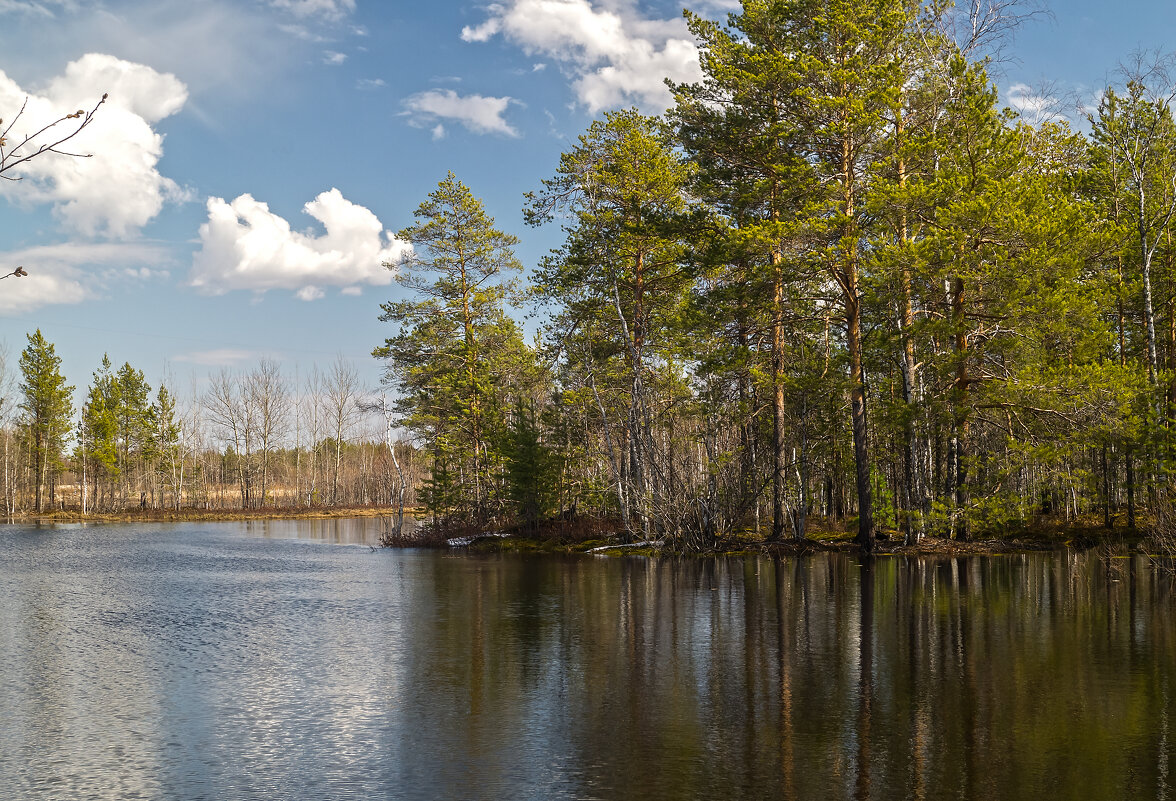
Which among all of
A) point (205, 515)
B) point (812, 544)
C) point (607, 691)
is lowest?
point (205, 515)

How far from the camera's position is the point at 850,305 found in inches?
1056

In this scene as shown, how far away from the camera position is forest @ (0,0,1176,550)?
2405 centimetres

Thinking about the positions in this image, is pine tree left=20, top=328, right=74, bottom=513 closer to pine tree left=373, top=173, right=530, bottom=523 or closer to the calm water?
pine tree left=373, top=173, right=530, bottom=523

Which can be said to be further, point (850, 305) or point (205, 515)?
point (205, 515)

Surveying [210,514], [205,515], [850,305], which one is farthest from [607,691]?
[210,514]

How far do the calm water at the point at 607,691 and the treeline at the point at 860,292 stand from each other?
583 centimetres

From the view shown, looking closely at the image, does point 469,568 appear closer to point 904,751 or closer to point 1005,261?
point 1005,261

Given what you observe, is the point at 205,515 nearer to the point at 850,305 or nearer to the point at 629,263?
the point at 629,263

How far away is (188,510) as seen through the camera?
7612 centimetres

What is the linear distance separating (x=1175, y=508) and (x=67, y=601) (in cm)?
2621

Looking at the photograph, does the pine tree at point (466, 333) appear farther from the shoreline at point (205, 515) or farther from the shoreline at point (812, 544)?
the shoreline at point (205, 515)

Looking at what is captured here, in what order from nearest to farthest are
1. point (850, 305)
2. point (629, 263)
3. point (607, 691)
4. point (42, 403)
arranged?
point (607, 691), point (850, 305), point (629, 263), point (42, 403)

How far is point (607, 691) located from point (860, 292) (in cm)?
2306

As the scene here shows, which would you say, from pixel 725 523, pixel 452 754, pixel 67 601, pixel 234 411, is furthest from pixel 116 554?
pixel 234 411
